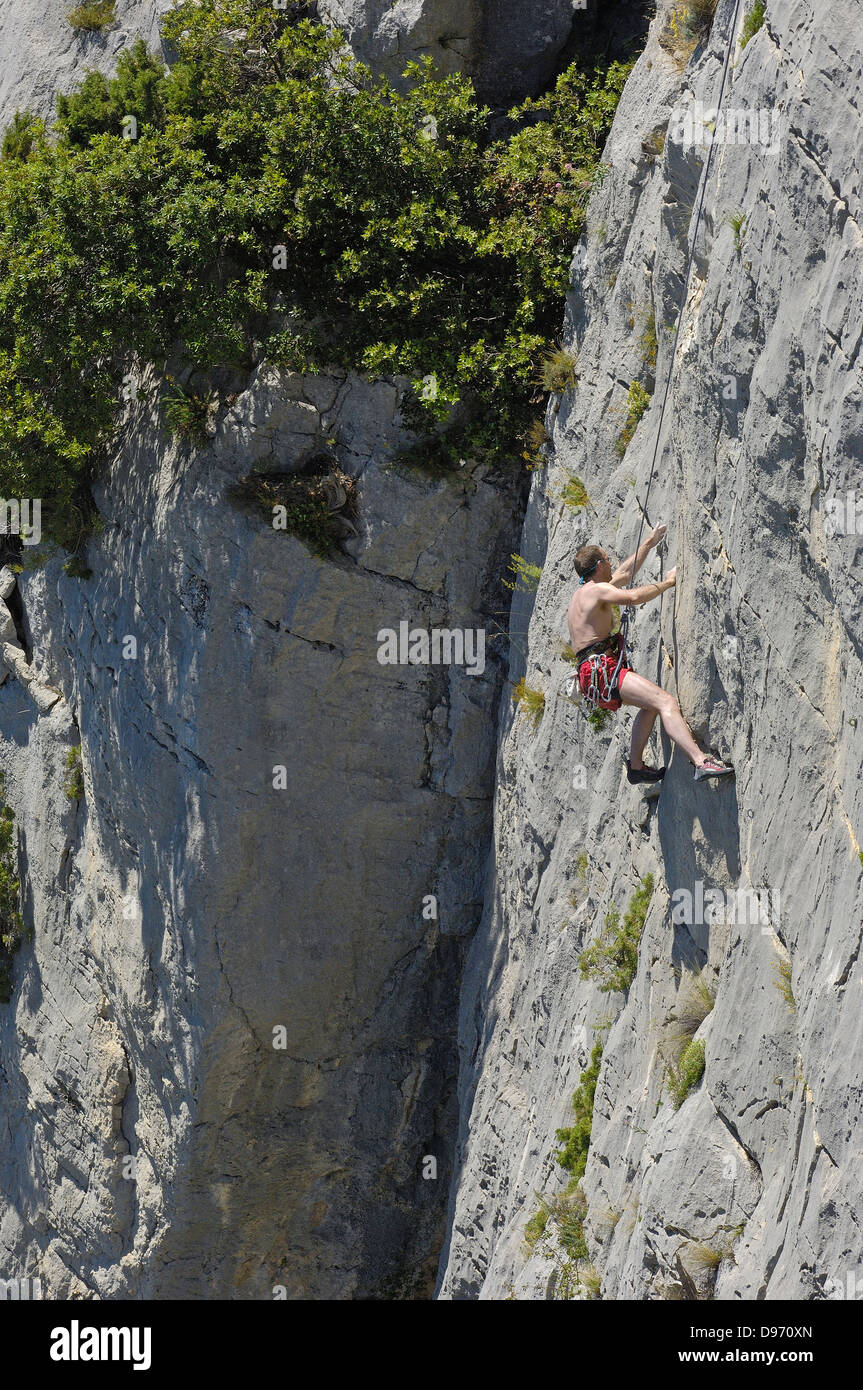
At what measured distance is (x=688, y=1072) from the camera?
1051cm

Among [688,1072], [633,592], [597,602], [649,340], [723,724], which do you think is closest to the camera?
[723,724]

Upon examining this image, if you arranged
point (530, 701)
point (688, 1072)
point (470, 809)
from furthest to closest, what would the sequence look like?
point (470, 809) < point (530, 701) < point (688, 1072)

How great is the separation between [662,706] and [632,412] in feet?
12.1

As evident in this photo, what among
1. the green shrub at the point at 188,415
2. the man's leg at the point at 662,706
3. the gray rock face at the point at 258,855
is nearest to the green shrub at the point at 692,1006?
the man's leg at the point at 662,706

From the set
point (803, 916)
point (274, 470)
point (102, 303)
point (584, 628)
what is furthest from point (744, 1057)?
point (102, 303)

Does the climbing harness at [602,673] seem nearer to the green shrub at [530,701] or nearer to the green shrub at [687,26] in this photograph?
the green shrub at [530,701]

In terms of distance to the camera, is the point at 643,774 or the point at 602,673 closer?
the point at 602,673

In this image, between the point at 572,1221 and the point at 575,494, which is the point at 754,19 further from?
the point at 572,1221

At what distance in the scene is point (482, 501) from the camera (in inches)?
623

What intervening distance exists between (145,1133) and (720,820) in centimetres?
1172

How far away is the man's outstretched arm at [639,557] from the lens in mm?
10688

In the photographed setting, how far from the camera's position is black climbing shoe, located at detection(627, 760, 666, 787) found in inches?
442

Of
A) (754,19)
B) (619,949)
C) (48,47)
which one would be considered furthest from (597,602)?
(48,47)

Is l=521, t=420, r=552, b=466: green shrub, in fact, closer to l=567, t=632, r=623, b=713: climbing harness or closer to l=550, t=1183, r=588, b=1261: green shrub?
l=567, t=632, r=623, b=713: climbing harness
